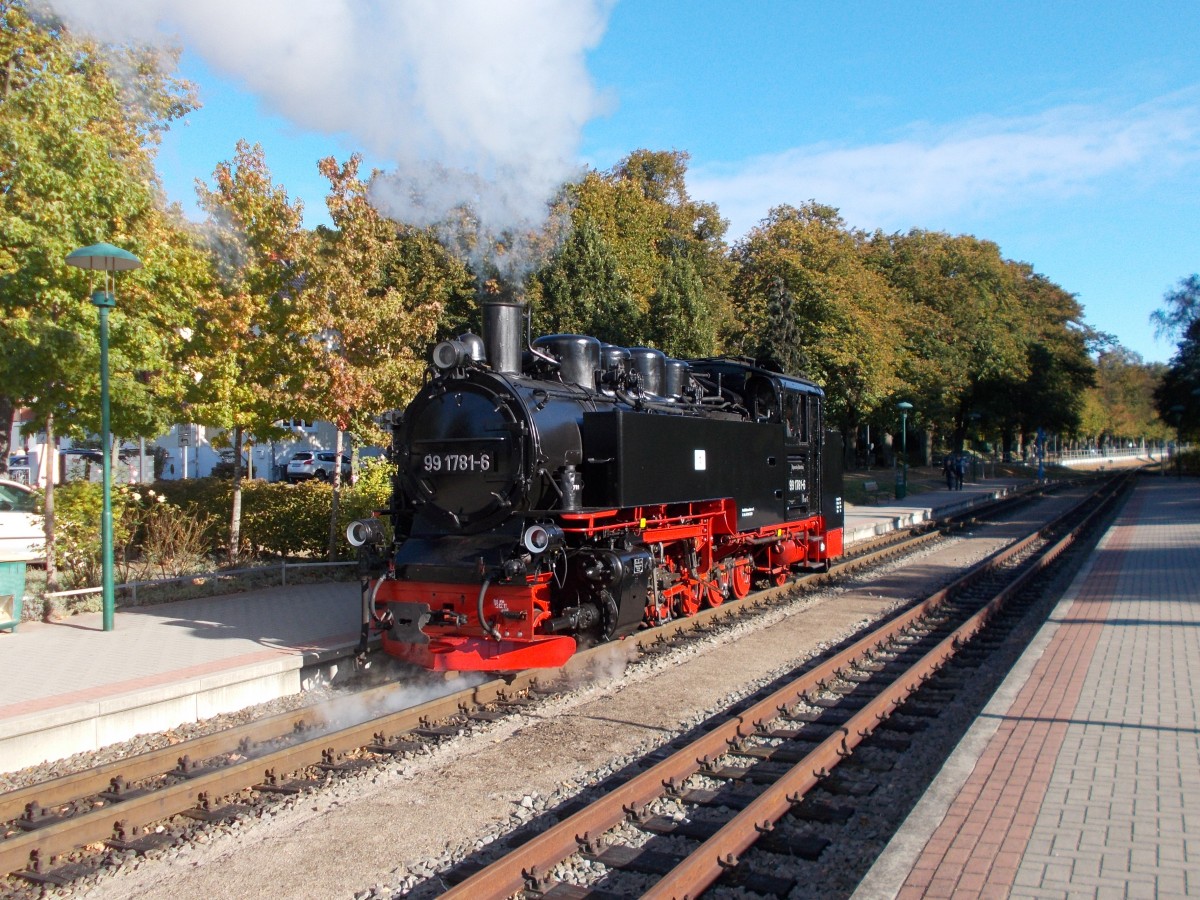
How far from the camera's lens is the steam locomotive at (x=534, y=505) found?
7.39m

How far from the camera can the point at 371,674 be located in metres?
8.44

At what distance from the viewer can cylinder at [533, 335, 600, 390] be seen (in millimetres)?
9164

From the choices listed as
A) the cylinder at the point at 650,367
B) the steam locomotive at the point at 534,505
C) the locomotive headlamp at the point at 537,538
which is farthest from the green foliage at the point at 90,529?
the cylinder at the point at 650,367

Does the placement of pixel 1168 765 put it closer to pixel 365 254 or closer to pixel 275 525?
pixel 365 254

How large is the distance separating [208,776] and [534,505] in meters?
3.35

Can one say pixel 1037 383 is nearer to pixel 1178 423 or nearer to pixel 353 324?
pixel 1178 423

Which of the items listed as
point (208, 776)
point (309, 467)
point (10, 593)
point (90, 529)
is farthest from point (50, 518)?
point (309, 467)

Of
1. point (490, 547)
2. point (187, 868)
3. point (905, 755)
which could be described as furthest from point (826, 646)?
point (187, 868)

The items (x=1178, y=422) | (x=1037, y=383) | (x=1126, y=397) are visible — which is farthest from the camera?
(x=1126, y=397)

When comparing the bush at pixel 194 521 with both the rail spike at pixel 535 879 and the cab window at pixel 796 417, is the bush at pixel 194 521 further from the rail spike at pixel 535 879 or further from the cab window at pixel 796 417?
the rail spike at pixel 535 879

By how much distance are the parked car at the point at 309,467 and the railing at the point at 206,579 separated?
71.1 ft

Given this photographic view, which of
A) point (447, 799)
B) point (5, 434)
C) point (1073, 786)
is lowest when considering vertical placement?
point (447, 799)

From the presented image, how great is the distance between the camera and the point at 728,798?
5328 mm

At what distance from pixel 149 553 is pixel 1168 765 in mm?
11404
